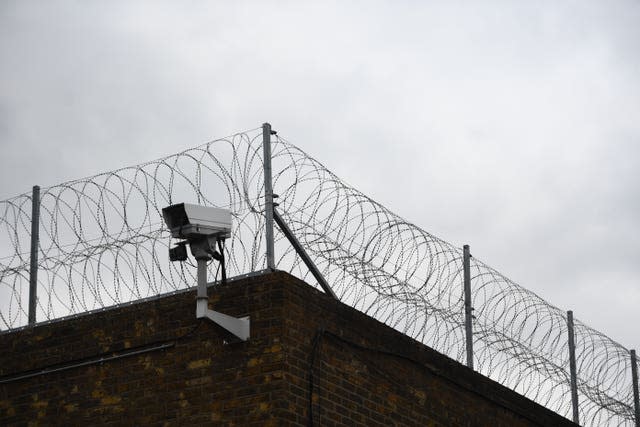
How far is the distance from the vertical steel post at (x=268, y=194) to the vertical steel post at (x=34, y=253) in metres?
2.78

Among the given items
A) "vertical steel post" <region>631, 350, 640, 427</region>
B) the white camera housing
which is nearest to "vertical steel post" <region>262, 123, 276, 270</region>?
the white camera housing

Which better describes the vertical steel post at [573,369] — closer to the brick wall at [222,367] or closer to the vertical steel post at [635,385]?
the vertical steel post at [635,385]

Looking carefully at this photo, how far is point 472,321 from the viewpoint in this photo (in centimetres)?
1417

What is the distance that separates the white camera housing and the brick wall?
0.82 m

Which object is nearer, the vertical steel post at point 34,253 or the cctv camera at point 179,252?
the cctv camera at point 179,252

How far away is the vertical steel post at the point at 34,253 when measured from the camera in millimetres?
12305

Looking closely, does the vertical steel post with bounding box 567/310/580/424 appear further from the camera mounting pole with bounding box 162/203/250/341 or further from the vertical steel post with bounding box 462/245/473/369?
the camera mounting pole with bounding box 162/203/250/341

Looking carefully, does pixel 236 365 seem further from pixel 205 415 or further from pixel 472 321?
pixel 472 321

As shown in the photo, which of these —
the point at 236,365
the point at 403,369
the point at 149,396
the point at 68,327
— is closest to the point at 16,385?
the point at 68,327

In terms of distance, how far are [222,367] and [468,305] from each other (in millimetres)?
4435

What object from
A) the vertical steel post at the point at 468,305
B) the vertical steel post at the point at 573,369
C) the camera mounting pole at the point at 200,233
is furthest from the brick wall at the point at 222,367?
the vertical steel post at the point at 573,369

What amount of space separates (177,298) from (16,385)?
203 cm

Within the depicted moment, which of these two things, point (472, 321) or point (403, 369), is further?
point (472, 321)

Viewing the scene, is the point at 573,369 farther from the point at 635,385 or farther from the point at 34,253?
the point at 34,253
